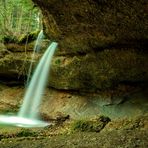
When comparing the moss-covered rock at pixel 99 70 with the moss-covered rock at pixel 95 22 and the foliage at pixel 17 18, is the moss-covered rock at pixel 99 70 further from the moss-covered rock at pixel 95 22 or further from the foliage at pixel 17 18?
the foliage at pixel 17 18

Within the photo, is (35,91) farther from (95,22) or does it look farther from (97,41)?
(95,22)

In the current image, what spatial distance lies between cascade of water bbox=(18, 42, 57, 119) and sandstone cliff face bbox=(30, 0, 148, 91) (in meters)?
0.32

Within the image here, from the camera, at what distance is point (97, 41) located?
9.23 metres

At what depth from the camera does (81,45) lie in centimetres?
988

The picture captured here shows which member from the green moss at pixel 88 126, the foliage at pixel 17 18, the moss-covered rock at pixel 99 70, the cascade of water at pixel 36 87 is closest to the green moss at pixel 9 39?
the foliage at pixel 17 18

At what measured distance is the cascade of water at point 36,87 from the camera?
12227mm

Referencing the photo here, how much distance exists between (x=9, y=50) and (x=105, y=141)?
29.9ft

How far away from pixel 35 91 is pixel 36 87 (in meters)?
0.15

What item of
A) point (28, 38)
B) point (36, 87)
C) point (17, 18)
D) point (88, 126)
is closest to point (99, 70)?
point (36, 87)

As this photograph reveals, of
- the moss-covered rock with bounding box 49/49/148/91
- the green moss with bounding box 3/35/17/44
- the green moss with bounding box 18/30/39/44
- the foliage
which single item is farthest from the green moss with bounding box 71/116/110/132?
the foliage

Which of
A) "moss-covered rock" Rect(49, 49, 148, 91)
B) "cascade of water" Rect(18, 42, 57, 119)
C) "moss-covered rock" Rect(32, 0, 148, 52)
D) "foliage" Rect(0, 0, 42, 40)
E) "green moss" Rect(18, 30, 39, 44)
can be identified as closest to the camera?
"moss-covered rock" Rect(32, 0, 148, 52)

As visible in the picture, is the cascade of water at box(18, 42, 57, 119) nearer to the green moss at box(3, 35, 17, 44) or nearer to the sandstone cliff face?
the sandstone cliff face

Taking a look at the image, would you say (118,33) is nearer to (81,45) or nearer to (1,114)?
(81,45)

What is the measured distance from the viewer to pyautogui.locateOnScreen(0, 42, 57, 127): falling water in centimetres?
1201
